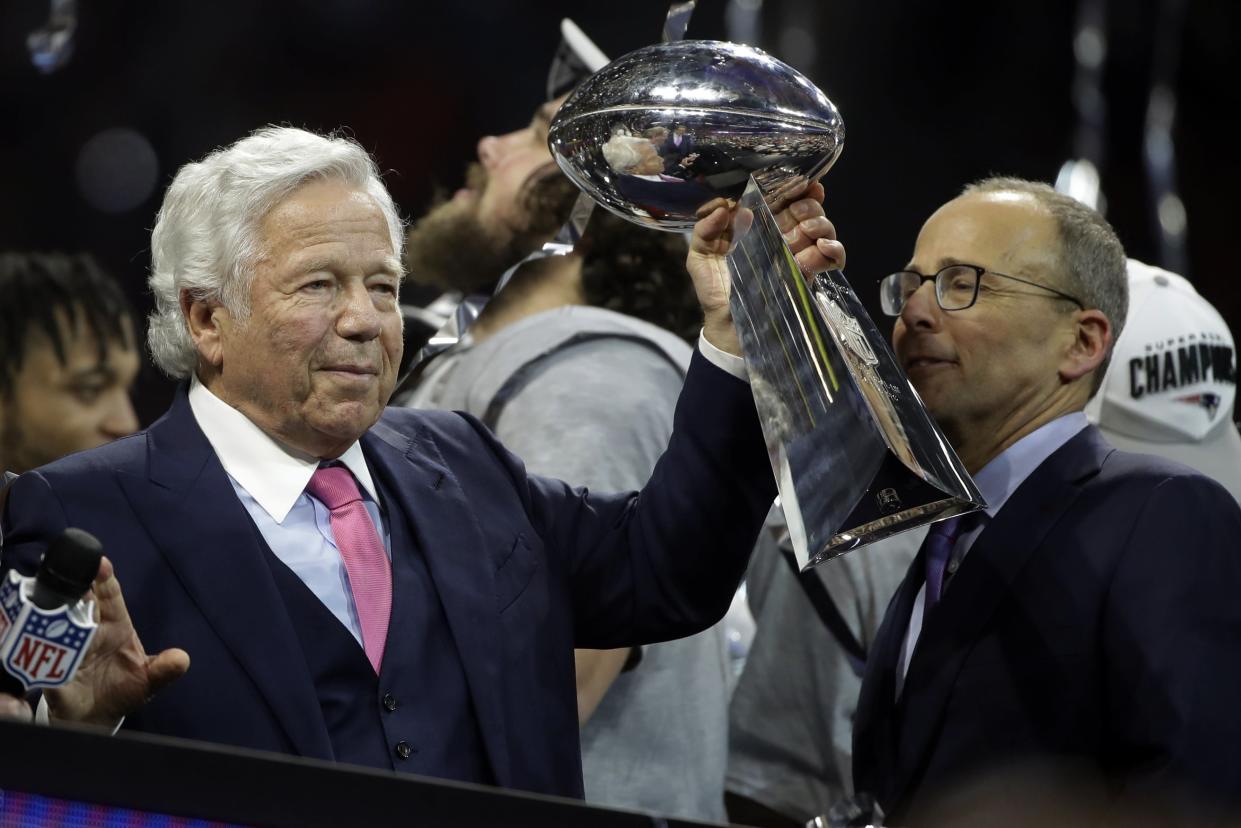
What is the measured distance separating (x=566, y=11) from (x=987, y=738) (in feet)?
8.57

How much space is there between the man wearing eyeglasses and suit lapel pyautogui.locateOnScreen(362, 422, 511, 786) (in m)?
0.44

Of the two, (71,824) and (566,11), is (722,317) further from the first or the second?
(566,11)

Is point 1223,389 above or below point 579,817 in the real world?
below

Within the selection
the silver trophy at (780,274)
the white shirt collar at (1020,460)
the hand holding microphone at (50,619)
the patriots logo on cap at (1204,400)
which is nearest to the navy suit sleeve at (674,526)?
the silver trophy at (780,274)

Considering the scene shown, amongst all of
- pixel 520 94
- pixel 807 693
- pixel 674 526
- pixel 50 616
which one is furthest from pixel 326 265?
pixel 520 94

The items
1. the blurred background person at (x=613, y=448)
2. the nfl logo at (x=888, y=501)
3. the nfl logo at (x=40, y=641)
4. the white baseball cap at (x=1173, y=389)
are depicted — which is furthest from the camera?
the white baseball cap at (x=1173, y=389)

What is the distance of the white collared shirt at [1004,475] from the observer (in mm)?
1788

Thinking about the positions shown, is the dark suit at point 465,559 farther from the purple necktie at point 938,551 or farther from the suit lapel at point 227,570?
the purple necktie at point 938,551

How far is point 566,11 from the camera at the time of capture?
3.90m

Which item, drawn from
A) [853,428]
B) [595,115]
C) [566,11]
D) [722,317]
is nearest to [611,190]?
[595,115]

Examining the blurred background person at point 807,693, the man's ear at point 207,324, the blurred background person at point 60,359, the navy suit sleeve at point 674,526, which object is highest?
the man's ear at point 207,324

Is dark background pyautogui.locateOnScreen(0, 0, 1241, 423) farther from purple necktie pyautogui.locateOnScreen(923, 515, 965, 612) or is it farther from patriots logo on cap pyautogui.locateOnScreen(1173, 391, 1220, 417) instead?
purple necktie pyautogui.locateOnScreen(923, 515, 965, 612)

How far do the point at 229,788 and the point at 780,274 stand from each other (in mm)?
717

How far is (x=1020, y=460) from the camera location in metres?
1.81
